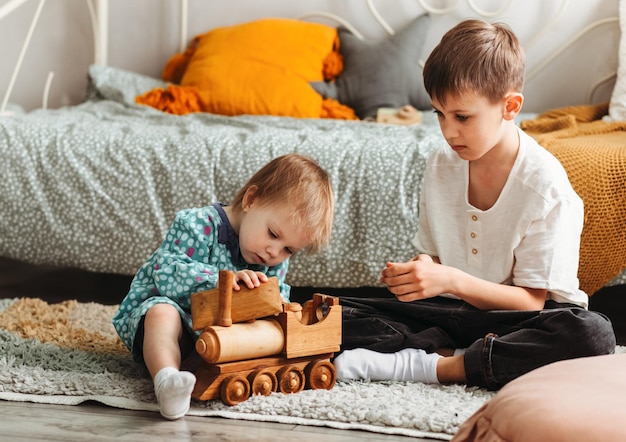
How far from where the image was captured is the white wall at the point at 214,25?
2.56 meters

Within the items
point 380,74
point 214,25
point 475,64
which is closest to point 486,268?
point 475,64

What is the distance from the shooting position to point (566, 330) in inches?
47.6

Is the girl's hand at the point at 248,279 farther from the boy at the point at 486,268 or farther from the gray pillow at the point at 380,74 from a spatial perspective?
the gray pillow at the point at 380,74

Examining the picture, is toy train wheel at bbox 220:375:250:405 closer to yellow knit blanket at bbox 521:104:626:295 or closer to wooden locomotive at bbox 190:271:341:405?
wooden locomotive at bbox 190:271:341:405

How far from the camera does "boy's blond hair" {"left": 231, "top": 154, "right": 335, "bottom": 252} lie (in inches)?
49.1

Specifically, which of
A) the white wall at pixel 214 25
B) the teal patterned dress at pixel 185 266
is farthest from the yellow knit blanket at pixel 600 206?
the white wall at pixel 214 25

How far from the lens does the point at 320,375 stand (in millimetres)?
1219

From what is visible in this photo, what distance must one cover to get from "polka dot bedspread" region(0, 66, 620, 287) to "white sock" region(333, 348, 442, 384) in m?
0.49

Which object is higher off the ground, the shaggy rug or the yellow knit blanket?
the yellow knit blanket

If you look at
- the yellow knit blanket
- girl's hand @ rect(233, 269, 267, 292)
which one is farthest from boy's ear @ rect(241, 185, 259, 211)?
the yellow knit blanket

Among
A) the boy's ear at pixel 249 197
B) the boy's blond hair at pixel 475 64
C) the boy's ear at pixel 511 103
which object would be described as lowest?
the boy's ear at pixel 249 197

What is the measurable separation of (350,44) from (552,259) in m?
1.42

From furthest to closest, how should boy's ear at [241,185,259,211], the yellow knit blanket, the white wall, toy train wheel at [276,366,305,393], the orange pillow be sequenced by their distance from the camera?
the white wall
the orange pillow
the yellow knit blanket
boy's ear at [241,185,259,211]
toy train wheel at [276,366,305,393]

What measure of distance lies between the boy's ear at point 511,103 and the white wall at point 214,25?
1380 mm
